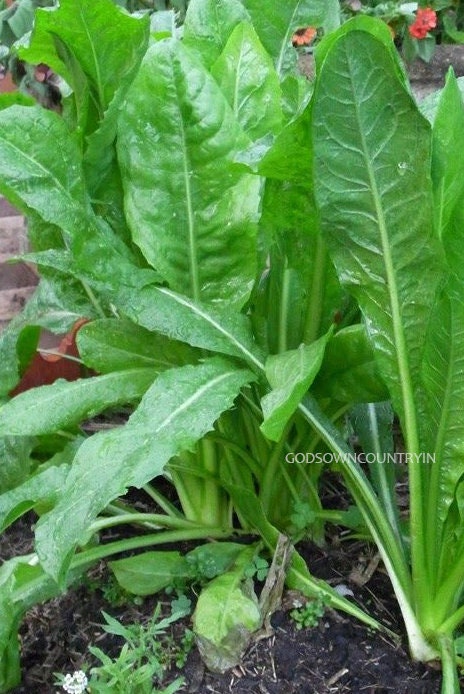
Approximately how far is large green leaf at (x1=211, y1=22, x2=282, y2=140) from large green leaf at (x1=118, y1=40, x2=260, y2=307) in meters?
0.12

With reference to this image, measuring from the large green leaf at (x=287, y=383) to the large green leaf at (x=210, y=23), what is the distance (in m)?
0.57

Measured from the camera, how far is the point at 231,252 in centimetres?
122

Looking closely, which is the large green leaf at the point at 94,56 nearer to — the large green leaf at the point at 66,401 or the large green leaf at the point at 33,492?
the large green leaf at the point at 66,401

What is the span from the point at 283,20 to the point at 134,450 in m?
0.87

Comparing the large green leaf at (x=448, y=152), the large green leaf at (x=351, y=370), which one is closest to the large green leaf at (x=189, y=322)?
the large green leaf at (x=351, y=370)

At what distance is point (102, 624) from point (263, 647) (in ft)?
0.90

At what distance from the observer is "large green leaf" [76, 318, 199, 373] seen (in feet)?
4.05

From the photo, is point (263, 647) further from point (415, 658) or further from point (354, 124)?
point (354, 124)

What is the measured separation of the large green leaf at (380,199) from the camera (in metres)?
0.89

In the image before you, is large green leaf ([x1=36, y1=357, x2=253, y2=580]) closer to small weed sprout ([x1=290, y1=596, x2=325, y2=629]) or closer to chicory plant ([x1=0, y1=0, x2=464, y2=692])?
chicory plant ([x1=0, y1=0, x2=464, y2=692])

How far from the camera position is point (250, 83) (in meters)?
1.25

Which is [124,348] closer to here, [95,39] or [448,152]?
[95,39]

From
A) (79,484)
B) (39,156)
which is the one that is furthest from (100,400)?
(39,156)

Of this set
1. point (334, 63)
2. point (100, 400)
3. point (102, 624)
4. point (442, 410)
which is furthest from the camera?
point (102, 624)
